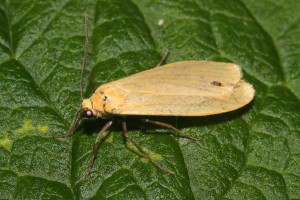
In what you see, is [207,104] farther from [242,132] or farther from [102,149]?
[102,149]

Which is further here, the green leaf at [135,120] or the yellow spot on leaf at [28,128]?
the yellow spot on leaf at [28,128]

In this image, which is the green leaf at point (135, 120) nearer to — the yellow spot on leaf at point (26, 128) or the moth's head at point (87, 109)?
the yellow spot on leaf at point (26, 128)

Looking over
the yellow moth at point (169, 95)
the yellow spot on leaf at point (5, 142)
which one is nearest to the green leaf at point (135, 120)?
the yellow spot on leaf at point (5, 142)

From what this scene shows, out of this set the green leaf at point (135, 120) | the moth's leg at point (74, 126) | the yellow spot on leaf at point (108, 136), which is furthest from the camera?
the yellow spot on leaf at point (108, 136)

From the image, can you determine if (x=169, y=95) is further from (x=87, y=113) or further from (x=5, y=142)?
(x=5, y=142)

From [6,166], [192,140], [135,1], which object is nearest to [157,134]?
[192,140]

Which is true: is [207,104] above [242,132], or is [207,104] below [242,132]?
above

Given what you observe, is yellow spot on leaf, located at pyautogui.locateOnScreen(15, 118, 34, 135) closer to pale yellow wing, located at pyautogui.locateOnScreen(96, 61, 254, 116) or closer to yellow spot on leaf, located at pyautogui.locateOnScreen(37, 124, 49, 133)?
yellow spot on leaf, located at pyautogui.locateOnScreen(37, 124, 49, 133)
